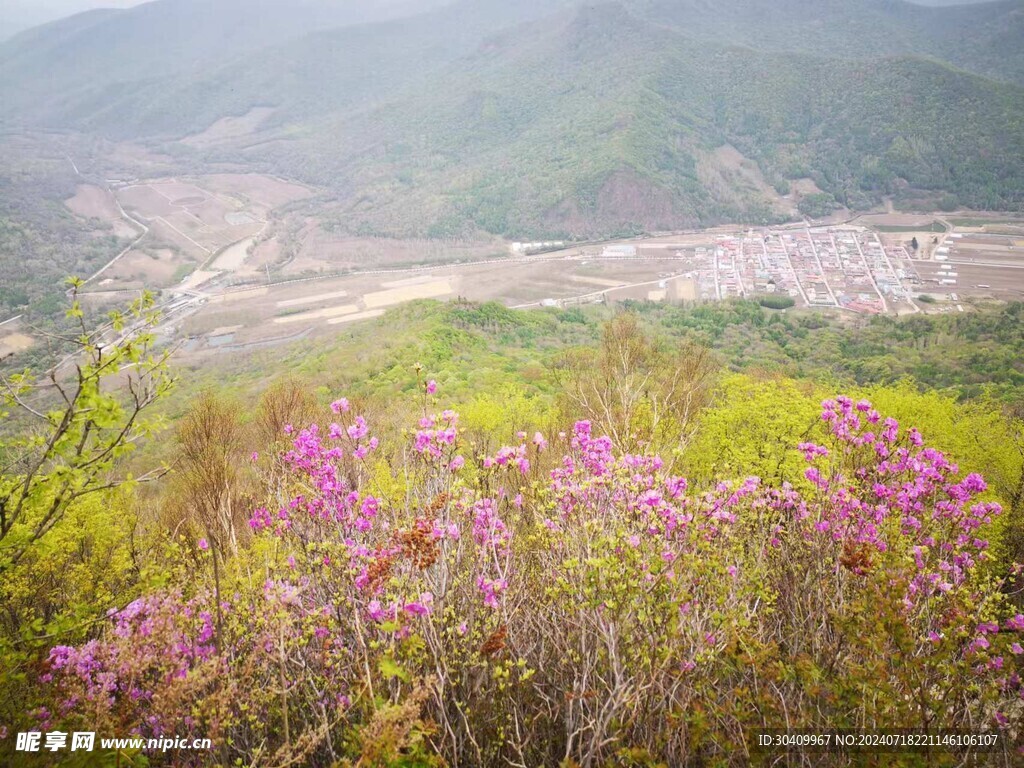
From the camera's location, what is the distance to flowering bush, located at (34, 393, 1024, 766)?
4387mm

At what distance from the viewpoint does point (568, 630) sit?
17.9ft

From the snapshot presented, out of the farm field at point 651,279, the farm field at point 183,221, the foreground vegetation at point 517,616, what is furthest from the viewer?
the farm field at point 183,221

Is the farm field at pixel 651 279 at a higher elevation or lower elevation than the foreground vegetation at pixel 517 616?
lower

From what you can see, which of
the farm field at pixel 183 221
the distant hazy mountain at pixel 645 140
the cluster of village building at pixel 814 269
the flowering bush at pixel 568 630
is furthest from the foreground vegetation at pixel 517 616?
the distant hazy mountain at pixel 645 140

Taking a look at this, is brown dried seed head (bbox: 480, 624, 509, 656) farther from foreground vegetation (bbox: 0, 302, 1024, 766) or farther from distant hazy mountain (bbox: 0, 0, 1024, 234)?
distant hazy mountain (bbox: 0, 0, 1024, 234)

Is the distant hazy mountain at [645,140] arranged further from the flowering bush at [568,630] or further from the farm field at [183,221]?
the flowering bush at [568,630]

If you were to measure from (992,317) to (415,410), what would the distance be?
65.3m

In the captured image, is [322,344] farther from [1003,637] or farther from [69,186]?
[69,186]

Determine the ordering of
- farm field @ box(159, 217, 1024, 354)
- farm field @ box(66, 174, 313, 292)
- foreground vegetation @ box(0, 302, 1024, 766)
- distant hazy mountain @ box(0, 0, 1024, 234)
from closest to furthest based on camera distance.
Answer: foreground vegetation @ box(0, 302, 1024, 766), farm field @ box(159, 217, 1024, 354), farm field @ box(66, 174, 313, 292), distant hazy mountain @ box(0, 0, 1024, 234)

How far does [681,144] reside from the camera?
139375 mm

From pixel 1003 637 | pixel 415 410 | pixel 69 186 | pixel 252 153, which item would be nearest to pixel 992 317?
pixel 415 410

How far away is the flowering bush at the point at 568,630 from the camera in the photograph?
14.4ft

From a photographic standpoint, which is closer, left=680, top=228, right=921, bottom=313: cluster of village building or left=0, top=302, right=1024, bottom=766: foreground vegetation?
left=0, top=302, right=1024, bottom=766: foreground vegetation

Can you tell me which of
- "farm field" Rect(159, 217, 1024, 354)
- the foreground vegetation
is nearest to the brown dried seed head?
the foreground vegetation
